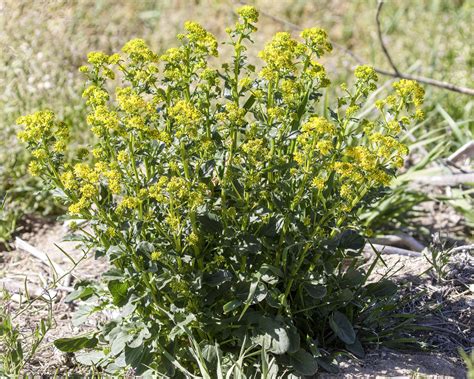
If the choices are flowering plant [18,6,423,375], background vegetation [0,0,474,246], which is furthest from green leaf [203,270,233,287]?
background vegetation [0,0,474,246]

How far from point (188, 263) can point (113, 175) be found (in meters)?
0.47

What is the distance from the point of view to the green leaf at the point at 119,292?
8.75ft

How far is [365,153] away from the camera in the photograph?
2520 mm

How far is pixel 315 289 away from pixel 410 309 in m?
0.75

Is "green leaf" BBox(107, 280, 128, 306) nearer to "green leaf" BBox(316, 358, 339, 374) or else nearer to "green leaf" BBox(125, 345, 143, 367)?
"green leaf" BBox(125, 345, 143, 367)

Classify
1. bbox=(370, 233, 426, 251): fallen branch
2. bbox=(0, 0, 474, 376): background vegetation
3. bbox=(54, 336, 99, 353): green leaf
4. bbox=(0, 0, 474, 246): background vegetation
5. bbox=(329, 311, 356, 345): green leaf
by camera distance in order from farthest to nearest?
bbox=(0, 0, 474, 246): background vegetation, bbox=(0, 0, 474, 376): background vegetation, bbox=(370, 233, 426, 251): fallen branch, bbox=(54, 336, 99, 353): green leaf, bbox=(329, 311, 356, 345): green leaf

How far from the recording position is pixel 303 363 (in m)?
2.74

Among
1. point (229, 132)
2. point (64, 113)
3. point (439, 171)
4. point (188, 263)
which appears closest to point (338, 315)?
point (188, 263)

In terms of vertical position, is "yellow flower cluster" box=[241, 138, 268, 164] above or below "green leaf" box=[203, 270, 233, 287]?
above

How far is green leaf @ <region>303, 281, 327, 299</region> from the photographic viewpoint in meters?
2.70

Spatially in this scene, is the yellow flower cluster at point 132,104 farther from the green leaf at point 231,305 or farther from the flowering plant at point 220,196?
the green leaf at point 231,305

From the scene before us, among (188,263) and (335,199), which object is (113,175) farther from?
(335,199)

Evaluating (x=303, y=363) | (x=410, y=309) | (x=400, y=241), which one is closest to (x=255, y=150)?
(x=303, y=363)

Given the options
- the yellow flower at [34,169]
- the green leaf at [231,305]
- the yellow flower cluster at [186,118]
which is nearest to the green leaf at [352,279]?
the green leaf at [231,305]
